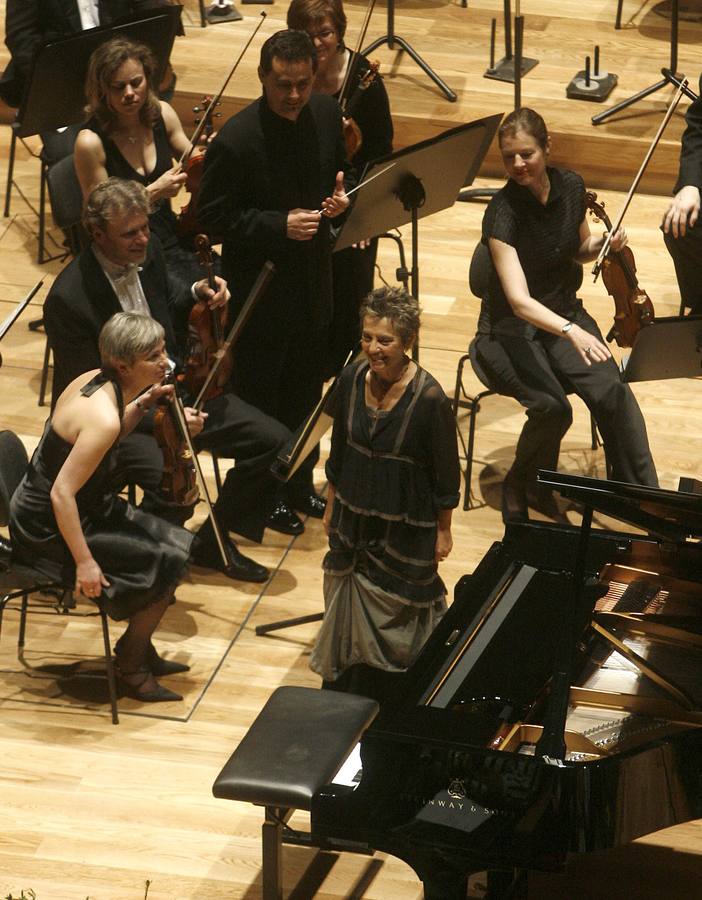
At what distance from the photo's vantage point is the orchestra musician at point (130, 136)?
4467 mm

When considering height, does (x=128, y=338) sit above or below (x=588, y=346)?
above

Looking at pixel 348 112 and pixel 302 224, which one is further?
pixel 348 112

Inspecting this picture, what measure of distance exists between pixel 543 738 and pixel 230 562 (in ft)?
6.53

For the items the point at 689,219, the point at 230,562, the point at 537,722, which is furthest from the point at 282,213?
the point at 537,722

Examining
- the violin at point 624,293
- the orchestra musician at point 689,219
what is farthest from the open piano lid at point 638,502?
the orchestra musician at point 689,219

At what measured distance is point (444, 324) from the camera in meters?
5.74

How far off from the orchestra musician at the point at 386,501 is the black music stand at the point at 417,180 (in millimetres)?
671

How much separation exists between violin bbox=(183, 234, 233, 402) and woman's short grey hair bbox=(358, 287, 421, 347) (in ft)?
2.31

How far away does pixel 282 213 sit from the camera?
4.39 meters

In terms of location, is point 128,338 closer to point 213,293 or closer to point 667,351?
point 213,293

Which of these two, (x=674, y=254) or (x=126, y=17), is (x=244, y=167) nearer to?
(x=126, y=17)

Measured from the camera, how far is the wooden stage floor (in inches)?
139

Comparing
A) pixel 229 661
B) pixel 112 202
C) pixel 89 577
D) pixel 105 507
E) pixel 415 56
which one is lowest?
pixel 229 661

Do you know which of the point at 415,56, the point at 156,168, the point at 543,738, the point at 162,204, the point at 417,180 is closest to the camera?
the point at 543,738
